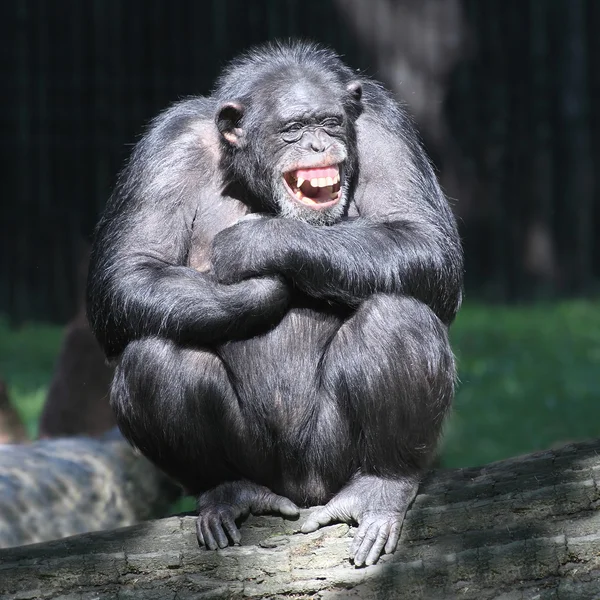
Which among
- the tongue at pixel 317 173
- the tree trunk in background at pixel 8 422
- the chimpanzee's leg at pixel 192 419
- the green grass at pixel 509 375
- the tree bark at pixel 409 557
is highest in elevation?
the tongue at pixel 317 173

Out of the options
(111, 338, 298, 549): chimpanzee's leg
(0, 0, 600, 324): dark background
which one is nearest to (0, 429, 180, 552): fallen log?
(111, 338, 298, 549): chimpanzee's leg

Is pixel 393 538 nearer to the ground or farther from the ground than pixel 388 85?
nearer to the ground

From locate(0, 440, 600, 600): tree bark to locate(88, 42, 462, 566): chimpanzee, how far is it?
12cm

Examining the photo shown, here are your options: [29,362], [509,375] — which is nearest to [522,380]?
[509,375]

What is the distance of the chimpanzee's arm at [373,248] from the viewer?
5113 millimetres

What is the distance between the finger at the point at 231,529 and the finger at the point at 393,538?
0.65m

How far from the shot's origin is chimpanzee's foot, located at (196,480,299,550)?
15.5ft

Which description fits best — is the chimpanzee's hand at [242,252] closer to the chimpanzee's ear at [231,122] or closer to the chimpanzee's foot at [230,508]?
the chimpanzee's ear at [231,122]

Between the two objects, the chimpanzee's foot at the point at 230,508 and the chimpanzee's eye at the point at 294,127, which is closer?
the chimpanzee's foot at the point at 230,508

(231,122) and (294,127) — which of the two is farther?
(231,122)

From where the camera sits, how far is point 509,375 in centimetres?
1210

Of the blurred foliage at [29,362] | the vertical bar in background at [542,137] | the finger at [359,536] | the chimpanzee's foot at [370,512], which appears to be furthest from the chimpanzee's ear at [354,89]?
the vertical bar in background at [542,137]

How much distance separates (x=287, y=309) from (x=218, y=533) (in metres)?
1.15

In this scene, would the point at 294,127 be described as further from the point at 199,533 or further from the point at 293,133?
the point at 199,533
